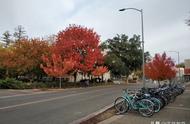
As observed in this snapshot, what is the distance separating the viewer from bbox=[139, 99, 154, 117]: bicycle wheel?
13758 millimetres

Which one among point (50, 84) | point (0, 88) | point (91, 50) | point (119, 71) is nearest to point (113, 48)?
point (119, 71)

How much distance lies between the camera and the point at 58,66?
44844 mm

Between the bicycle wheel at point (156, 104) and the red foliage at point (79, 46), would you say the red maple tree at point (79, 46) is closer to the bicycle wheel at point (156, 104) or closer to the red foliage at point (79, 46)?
the red foliage at point (79, 46)

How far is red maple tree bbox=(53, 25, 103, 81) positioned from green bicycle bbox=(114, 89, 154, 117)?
3147 cm

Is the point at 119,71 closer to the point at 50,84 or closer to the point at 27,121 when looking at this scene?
the point at 50,84

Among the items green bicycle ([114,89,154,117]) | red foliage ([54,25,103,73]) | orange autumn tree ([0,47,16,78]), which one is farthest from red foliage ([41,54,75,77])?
green bicycle ([114,89,154,117])

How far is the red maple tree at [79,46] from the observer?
4700 cm

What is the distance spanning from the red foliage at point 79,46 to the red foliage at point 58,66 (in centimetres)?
205

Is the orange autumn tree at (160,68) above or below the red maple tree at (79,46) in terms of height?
below

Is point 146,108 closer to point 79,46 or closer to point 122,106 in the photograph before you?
point 122,106

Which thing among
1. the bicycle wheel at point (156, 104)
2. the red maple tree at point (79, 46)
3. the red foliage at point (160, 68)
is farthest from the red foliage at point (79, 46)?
the bicycle wheel at point (156, 104)

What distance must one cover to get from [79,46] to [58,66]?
5.01 metres

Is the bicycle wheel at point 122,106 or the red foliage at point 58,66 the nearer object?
the bicycle wheel at point 122,106

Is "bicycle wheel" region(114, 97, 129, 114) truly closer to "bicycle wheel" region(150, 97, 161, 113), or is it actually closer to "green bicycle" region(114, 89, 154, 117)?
"green bicycle" region(114, 89, 154, 117)
